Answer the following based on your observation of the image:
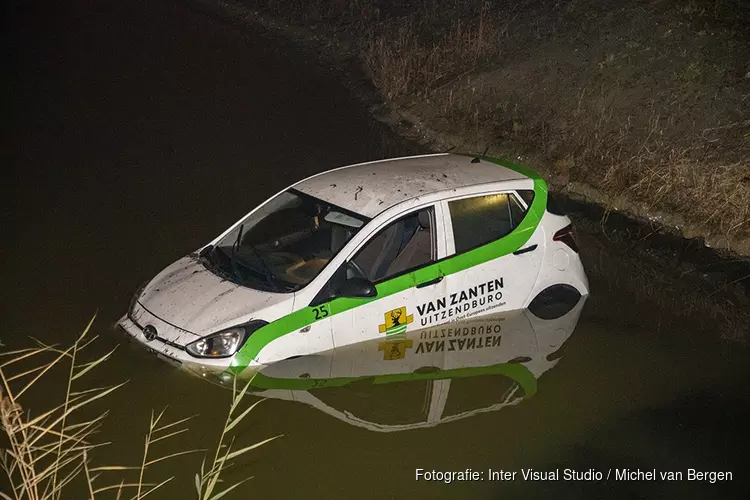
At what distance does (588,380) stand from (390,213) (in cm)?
238

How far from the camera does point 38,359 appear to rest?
8930 mm

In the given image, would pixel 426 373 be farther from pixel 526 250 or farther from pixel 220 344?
pixel 220 344

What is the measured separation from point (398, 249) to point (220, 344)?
1890 mm

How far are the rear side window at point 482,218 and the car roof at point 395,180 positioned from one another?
7.2 inches

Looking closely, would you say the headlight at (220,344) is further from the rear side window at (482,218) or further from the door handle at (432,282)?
the rear side window at (482,218)

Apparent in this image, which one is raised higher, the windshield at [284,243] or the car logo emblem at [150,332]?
the windshield at [284,243]

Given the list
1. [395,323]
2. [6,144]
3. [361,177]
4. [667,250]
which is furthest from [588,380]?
[6,144]

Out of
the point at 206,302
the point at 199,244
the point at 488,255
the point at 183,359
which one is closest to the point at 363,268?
the point at 488,255

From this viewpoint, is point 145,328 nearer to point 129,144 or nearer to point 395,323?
point 395,323

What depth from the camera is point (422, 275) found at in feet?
30.3

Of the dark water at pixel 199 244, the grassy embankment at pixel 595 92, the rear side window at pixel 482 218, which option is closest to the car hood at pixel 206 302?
the dark water at pixel 199 244

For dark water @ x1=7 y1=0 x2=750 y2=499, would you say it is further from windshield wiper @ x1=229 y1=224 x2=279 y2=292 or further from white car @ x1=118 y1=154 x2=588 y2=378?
windshield wiper @ x1=229 y1=224 x2=279 y2=292

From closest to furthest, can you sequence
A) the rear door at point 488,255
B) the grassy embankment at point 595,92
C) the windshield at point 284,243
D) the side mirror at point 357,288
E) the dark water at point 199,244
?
1. the dark water at point 199,244
2. the side mirror at point 357,288
3. the windshield at point 284,243
4. the rear door at point 488,255
5. the grassy embankment at point 595,92

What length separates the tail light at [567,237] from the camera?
10.2m
